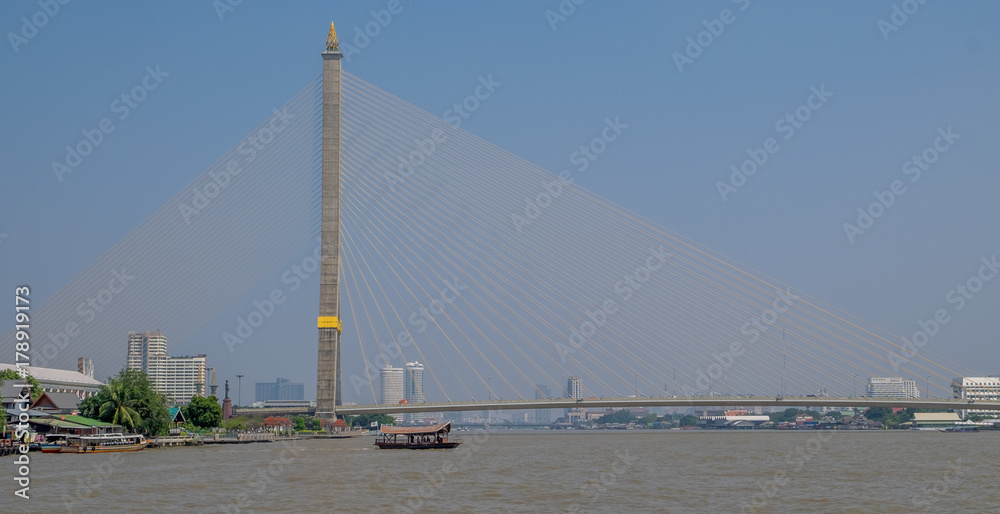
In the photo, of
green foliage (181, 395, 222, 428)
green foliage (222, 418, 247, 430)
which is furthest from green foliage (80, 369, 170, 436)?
green foliage (222, 418, 247, 430)

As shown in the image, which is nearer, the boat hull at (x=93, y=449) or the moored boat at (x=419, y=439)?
the boat hull at (x=93, y=449)

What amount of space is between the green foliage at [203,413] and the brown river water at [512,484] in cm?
3580

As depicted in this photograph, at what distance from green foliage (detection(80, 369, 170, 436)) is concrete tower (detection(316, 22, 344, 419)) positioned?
13.6m

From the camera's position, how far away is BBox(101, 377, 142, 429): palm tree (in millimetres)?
63125

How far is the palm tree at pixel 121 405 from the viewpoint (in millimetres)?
63125

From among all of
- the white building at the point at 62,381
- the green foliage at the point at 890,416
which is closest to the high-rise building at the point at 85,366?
the white building at the point at 62,381

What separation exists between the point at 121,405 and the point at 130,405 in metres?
1.15

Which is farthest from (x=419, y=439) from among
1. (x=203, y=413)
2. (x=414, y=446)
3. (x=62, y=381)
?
(x=62, y=381)

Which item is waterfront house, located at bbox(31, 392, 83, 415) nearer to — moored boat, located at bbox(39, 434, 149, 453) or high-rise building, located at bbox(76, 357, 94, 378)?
moored boat, located at bbox(39, 434, 149, 453)

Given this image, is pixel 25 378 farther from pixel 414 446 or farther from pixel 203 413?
pixel 414 446

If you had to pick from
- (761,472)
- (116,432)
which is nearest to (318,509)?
(761,472)

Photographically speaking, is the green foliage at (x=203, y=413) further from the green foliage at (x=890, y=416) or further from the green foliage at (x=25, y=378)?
the green foliage at (x=890, y=416)

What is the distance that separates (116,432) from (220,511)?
3683 cm

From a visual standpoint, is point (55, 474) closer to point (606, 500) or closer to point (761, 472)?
point (606, 500)
